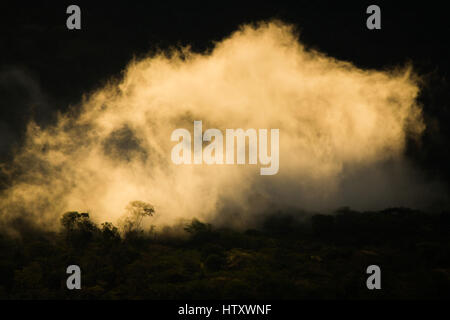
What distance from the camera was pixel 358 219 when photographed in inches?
4500

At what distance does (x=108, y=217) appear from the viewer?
120 meters

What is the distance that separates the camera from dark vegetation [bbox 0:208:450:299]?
62656 mm

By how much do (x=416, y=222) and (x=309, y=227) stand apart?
31591 mm

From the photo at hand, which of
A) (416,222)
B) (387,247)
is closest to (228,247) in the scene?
(387,247)

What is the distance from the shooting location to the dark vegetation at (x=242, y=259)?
62.7 m

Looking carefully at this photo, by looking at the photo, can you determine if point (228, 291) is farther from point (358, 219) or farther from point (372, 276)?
point (358, 219)

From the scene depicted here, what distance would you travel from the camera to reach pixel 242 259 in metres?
84.1
